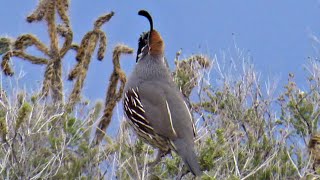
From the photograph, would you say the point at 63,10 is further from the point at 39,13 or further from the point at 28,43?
the point at 28,43

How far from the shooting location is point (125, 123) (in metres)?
6.34

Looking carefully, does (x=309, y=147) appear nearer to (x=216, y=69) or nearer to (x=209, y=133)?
(x=209, y=133)

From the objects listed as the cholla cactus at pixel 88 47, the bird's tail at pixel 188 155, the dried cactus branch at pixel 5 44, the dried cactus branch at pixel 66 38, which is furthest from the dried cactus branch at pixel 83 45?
the bird's tail at pixel 188 155

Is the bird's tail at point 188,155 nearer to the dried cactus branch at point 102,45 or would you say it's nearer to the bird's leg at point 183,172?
the bird's leg at point 183,172

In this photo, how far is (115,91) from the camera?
7676 mm

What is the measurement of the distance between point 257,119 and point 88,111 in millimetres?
1337

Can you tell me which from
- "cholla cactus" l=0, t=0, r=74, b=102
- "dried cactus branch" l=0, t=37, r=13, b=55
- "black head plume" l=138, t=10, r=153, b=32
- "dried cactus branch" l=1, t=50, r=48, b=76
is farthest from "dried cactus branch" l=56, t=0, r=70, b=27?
"black head plume" l=138, t=10, r=153, b=32

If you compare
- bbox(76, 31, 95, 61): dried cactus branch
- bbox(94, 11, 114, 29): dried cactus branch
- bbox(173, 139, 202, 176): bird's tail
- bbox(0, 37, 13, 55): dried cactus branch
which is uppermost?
bbox(94, 11, 114, 29): dried cactus branch

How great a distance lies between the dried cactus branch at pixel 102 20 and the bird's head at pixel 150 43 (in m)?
1.56

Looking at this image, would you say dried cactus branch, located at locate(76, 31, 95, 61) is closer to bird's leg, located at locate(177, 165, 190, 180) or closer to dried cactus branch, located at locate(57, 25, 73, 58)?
dried cactus branch, located at locate(57, 25, 73, 58)

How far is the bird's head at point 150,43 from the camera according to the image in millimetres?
6234

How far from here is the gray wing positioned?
5.61 meters

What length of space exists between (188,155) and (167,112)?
0.51m

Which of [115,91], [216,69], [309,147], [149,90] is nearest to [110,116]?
[115,91]
